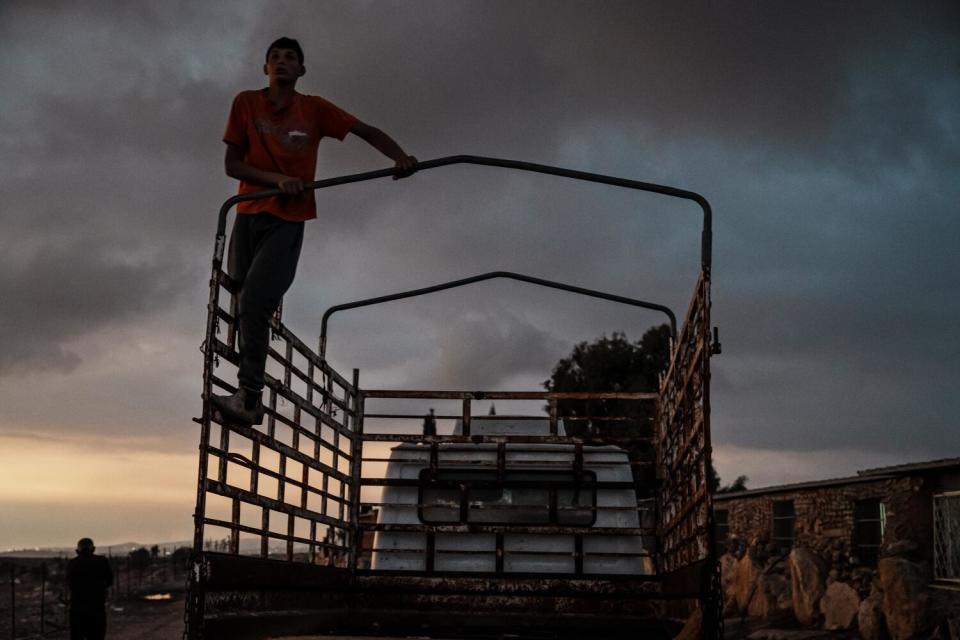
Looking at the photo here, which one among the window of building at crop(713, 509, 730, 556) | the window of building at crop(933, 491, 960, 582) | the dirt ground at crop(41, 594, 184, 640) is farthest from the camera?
the window of building at crop(713, 509, 730, 556)

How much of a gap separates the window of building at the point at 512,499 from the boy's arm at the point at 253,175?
10.0 ft

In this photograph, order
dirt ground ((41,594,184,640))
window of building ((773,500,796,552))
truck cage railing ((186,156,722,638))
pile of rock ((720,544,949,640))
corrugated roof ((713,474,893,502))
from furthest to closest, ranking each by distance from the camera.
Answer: window of building ((773,500,796,552)) → corrugated roof ((713,474,893,502)) → dirt ground ((41,594,184,640)) → pile of rock ((720,544,949,640)) → truck cage railing ((186,156,722,638))

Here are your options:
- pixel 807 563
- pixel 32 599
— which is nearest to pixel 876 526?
pixel 807 563

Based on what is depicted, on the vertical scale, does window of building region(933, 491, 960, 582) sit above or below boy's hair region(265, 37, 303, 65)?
below

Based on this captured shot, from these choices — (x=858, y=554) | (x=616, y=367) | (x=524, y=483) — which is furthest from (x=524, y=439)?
(x=616, y=367)

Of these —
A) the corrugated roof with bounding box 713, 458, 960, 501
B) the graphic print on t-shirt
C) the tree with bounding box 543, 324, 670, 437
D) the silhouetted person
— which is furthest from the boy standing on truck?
the tree with bounding box 543, 324, 670, 437

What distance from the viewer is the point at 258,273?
5082 mm

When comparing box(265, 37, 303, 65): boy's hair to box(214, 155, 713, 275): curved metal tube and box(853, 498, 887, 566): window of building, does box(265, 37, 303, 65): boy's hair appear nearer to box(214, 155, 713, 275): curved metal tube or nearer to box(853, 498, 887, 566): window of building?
box(214, 155, 713, 275): curved metal tube

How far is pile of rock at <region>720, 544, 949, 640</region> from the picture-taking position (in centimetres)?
1978

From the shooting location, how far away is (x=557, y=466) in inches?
300

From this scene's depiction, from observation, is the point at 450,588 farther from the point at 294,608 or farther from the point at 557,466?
the point at 294,608

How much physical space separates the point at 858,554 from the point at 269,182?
1062 inches

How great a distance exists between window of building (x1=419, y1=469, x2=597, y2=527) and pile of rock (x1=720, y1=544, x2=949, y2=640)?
46.6 feet

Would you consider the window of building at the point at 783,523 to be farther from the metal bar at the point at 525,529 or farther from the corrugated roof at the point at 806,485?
the metal bar at the point at 525,529
